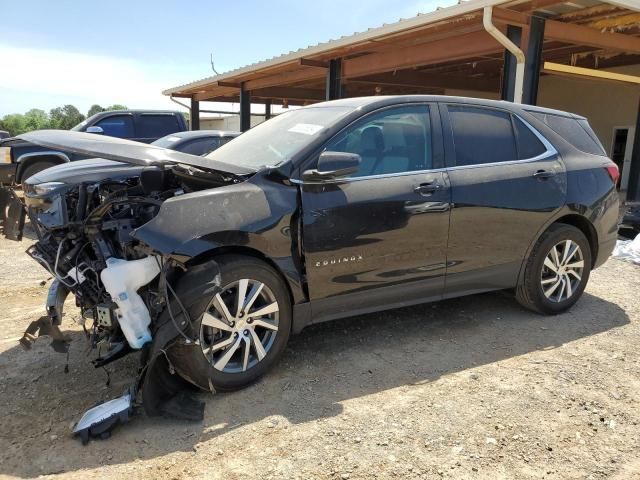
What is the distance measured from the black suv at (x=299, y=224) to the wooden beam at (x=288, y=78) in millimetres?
9320

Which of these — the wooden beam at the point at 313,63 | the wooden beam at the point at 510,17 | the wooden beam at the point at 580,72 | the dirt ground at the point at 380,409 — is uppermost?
the wooden beam at the point at 510,17

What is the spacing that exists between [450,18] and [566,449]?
7.07 m

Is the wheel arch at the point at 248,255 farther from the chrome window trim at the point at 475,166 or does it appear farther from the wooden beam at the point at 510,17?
the wooden beam at the point at 510,17

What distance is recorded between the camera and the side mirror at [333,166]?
329cm

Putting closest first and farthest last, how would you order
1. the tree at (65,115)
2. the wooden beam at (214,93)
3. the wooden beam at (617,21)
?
the wooden beam at (617,21)
the wooden beam at (214,93)
the tree at (65,115)

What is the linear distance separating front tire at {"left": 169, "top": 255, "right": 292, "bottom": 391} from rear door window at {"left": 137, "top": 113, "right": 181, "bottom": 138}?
8.24m

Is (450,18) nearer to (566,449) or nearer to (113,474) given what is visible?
(566,449)

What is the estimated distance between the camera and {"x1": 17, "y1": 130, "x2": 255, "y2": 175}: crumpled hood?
301 centimetres

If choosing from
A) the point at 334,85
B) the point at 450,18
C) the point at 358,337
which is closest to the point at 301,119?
the point at 358,337

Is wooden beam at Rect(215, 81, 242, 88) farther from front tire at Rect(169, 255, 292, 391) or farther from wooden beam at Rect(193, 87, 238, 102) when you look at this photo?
front tire at Rect(169, 255, 292, 391)

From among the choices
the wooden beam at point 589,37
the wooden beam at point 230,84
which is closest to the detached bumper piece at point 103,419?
the wooden beam at point 589,37

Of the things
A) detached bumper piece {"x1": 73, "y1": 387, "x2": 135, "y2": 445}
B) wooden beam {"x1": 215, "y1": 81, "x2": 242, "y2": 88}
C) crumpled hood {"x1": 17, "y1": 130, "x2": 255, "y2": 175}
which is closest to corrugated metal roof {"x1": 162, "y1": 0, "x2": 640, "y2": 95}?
wooden beam {"x1": 215, "y1": 81, "x2": 242, "y2": 88}

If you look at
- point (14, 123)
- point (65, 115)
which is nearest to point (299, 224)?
point (14, 123)

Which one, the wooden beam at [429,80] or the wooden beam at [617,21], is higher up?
the wooden beam at [617,21]
